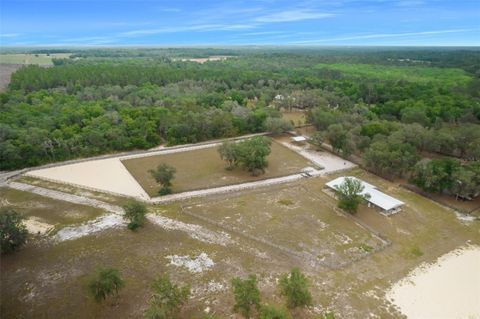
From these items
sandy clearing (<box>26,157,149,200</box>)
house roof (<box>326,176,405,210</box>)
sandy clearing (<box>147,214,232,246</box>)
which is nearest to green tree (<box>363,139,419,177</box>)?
house roof (<box>326,176,405,210</box>)

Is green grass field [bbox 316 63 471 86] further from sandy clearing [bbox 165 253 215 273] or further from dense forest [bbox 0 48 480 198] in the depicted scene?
sandy clearing [bbox 165 253 215 273]

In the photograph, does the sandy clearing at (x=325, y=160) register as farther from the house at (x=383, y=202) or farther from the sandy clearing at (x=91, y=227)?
the sandy clearing at (x=91, y=227)

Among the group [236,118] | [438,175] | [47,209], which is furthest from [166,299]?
[236,118]

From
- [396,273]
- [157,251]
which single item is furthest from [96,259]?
[396,273]

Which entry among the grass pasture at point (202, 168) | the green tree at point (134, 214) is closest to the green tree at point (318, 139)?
the grass pasture at point (202, 168)

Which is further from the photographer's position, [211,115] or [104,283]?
[211,115]

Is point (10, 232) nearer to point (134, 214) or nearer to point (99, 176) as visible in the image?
point (134, 214)
